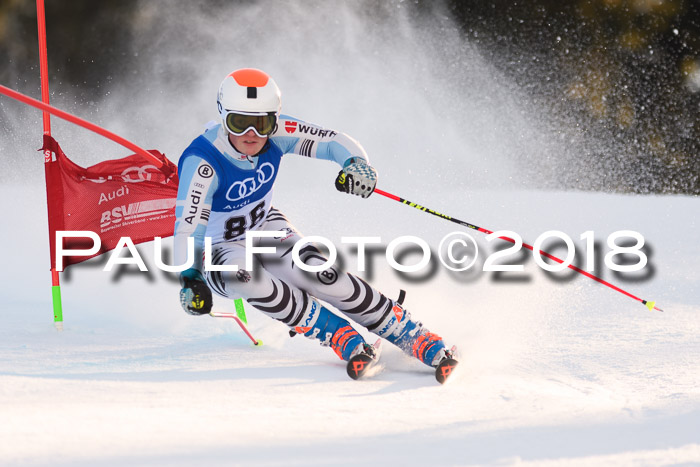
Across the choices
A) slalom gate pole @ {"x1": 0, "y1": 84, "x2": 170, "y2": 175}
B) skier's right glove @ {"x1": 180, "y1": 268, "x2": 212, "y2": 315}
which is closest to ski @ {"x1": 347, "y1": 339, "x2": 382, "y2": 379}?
skier's right glove @ {"x1": 180, "y1": 268, "x2": 212, "y2": 315}

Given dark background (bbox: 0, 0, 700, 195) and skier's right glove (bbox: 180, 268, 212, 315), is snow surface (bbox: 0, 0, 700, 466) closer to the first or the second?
skier's right glove (bbox: 180, 268, 212, 315)

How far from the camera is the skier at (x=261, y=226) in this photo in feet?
9.91

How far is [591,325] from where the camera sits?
4.02 m

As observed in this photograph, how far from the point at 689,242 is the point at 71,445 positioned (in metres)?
5.11

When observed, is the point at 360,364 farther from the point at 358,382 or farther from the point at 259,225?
the point at 259,225

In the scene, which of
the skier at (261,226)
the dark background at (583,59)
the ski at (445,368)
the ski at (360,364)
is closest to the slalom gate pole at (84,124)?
the skier at (261,226)

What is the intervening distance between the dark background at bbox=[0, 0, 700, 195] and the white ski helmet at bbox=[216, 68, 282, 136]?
9163mm

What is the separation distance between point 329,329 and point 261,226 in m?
0.54

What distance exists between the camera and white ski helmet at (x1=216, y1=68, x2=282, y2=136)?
3.02m

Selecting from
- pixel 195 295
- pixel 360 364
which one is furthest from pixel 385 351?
pixel 195 295

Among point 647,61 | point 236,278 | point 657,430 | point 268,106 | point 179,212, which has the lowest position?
point 657,430

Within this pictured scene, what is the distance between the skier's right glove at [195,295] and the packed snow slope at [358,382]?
257 mm

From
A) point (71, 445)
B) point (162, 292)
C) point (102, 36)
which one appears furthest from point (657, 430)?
point (102, 36)

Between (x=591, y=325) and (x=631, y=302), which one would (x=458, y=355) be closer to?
(x=591, y=325)
